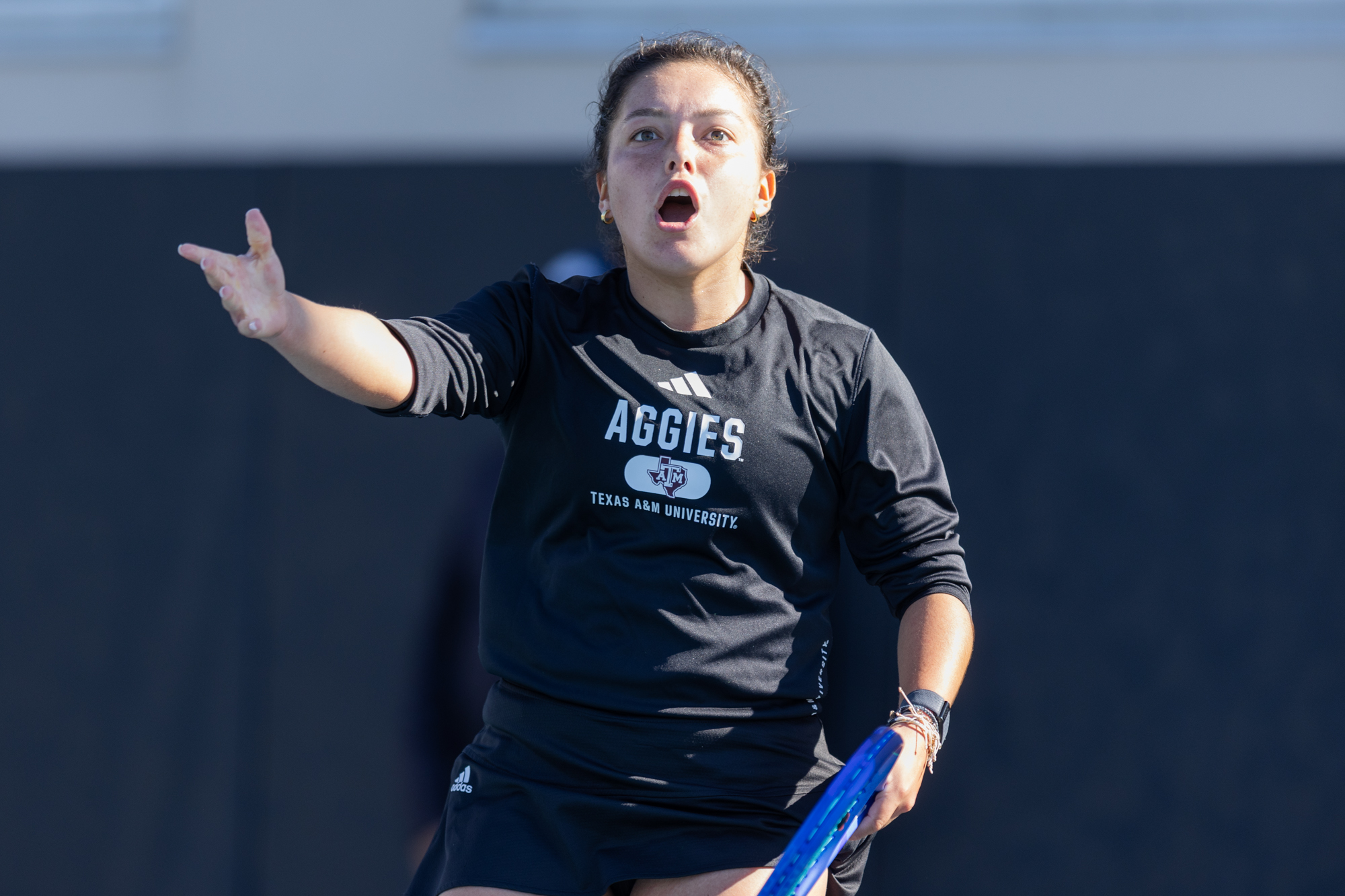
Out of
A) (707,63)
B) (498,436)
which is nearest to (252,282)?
(707,63)

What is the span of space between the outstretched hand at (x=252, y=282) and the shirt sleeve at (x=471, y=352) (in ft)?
0.59

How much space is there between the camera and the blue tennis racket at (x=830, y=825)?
148 cm

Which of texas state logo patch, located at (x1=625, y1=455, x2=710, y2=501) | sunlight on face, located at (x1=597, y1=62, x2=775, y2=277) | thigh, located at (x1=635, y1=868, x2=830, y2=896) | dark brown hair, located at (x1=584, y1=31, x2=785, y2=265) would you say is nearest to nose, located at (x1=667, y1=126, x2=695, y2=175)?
sunlight on face, located at (x1=597, y1=62, x2=775, y2=277)

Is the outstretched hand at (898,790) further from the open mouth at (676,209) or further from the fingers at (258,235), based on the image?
the fingers at (258,235)

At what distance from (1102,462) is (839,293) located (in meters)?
0.92

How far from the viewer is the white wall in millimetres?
3586

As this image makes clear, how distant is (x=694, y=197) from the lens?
5.66 ft

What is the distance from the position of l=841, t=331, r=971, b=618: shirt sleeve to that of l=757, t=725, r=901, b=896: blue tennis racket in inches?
12.5

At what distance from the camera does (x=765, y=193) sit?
1.94m

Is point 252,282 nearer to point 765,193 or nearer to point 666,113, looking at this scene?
point 666,113

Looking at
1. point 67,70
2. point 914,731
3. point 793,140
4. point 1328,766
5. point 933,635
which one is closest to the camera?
point 914,731

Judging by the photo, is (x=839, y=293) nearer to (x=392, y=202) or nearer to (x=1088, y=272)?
(x=1088, y=272)

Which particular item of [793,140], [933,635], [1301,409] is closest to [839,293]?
[793,140]

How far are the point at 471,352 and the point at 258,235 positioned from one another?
34cm
